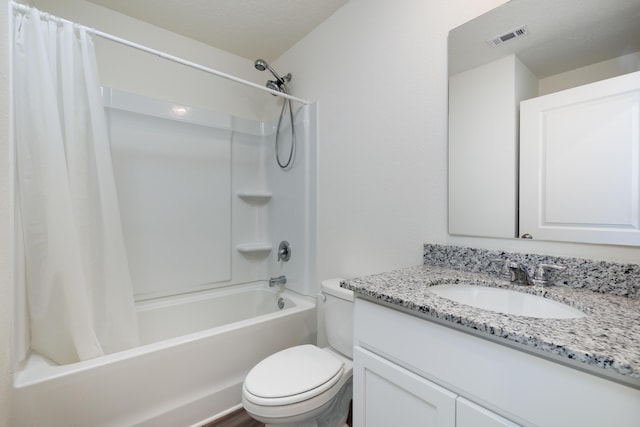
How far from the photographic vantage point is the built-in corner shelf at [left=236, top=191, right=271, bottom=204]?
7.79ft

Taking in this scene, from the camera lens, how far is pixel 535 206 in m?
1.01

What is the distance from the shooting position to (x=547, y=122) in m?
0.98

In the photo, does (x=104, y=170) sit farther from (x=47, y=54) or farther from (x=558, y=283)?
(x=558, y=283)

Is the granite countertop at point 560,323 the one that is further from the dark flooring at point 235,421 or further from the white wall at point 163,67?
the white wall at point 163,67

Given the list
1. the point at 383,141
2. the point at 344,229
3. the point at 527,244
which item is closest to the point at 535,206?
the point at 527,244

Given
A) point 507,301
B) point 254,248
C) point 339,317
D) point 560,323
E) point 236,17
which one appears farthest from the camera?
point 254,248

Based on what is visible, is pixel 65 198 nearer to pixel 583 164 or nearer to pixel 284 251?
pixel 284 251

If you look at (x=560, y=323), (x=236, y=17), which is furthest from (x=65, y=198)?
(x=560, y=323)

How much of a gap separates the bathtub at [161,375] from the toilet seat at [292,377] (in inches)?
14.0

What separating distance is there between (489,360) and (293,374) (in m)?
0.82

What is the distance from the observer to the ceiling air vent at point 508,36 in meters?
1.05

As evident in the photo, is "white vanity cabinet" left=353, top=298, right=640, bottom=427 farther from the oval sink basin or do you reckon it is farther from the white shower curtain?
the white shower curtain

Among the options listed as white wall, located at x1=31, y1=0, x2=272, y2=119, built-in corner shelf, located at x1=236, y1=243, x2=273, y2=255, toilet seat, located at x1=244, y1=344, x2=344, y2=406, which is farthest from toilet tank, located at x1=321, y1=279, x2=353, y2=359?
white wall, located at x1=31, y1=0, x2=272, y2=119

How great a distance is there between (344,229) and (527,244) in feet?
3.09
